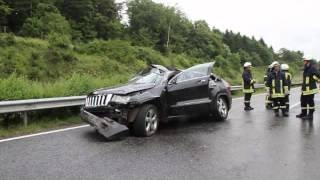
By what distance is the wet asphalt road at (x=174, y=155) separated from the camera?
20.7 feet

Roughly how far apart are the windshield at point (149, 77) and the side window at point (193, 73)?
512 millimetres

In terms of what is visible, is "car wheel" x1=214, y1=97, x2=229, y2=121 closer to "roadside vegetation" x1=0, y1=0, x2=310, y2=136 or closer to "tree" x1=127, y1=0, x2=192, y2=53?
"roadside vegetation" x1=0, y1=0, x2=310, y2=136

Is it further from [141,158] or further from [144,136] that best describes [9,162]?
[144,136]

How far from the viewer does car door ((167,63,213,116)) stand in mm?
10211

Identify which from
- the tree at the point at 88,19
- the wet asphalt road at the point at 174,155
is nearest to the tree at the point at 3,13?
the tree at the point at 88,19

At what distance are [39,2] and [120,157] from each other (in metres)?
59.8

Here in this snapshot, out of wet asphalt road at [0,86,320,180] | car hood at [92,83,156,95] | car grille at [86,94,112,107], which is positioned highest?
car hood at [92,83,156,95]

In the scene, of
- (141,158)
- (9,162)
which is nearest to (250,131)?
(141,158)

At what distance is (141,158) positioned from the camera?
726 cm

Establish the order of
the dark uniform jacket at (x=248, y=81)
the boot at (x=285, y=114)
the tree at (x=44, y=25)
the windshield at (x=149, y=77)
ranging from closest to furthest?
the windshield at (x=149, y=77), the boot at (x=285, y=114), the dark uniform jacket at (x=248, y=81), the tree at (x=44, y=25)

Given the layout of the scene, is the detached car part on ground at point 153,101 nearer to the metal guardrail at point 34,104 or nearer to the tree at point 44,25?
the metal guardrail at point 34,104

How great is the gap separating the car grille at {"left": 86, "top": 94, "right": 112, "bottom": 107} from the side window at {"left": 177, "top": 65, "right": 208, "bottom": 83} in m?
1.99

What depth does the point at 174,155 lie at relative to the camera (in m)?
7.51

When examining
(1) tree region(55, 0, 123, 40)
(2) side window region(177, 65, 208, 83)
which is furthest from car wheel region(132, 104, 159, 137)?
(1) tree region(55, 0, 123, 40)
